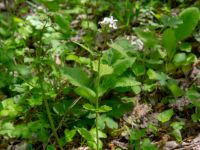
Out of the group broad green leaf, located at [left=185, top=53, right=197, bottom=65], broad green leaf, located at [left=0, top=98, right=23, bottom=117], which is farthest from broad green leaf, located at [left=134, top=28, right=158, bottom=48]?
broad green leaf, located at [left=0, top=98, right=23, bottom=117]

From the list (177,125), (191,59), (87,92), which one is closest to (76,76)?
(87,92)

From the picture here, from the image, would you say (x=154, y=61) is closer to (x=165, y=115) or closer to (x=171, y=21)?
(x=171, y=21)

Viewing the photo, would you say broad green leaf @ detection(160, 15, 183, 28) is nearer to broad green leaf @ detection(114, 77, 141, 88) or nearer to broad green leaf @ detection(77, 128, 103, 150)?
broad green leaf @ detection(114, 77, 141, 88)

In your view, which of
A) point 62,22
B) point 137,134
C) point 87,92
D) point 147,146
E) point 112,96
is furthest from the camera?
point 62,22

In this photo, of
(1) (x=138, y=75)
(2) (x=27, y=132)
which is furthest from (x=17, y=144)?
(1) (x=138, y=75)

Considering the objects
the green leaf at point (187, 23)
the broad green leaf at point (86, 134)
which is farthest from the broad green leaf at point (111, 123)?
the green leaf at point (187, 23)

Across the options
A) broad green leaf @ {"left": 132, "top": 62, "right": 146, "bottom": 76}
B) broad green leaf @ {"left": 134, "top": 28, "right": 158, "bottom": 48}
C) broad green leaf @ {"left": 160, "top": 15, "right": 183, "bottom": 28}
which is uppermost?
broad green leaf @ {"left": 160, "top": 15, "right": 183, "bottom": 28}
